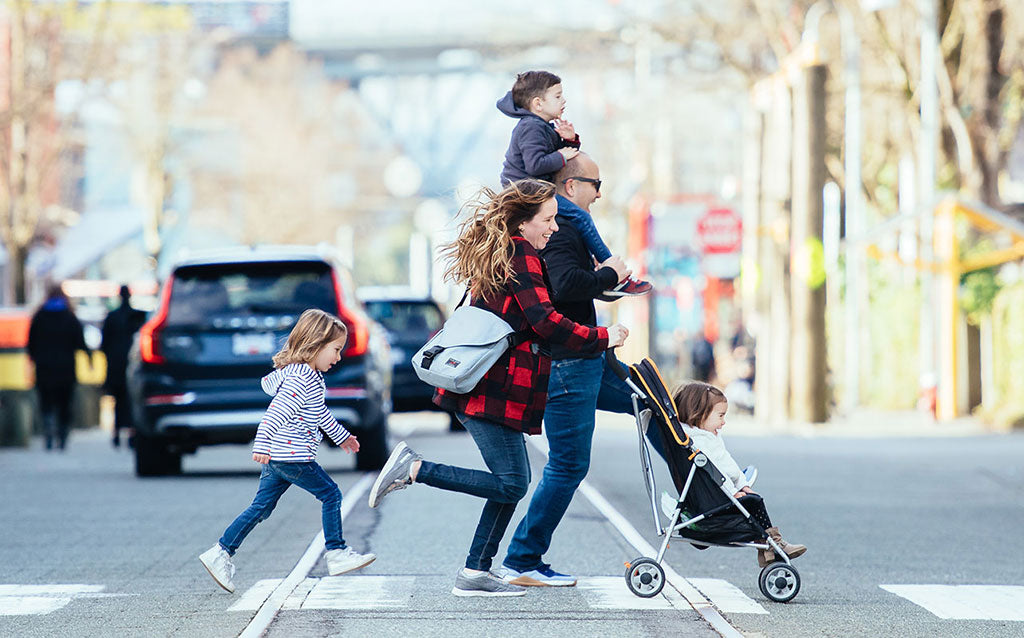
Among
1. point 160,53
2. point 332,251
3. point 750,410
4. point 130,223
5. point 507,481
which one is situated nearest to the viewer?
point 507,481

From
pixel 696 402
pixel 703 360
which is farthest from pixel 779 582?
pixel 703 360

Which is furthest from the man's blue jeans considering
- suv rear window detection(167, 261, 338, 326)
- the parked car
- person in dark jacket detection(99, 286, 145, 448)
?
the parked car

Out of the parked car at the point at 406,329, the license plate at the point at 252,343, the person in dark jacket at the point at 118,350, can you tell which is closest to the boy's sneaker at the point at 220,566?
the license plate at the point at 252,343

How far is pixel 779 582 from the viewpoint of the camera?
25.2ft

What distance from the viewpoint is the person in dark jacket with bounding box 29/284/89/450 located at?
1973cm

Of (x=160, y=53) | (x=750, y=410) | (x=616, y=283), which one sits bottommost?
(x=750, y=410)

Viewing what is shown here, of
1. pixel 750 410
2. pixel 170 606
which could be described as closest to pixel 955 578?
pixel 170 606

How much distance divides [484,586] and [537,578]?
294mm

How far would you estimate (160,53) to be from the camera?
52.5 m

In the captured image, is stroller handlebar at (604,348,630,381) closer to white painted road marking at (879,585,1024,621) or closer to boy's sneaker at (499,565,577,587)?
boy's sneaker at (499,565,577,587)

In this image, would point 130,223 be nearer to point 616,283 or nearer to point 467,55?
point 467,55

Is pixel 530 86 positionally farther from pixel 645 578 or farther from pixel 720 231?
pixel 720 231

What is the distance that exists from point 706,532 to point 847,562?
2000 mm

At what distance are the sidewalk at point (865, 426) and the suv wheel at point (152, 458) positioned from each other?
881 cm
